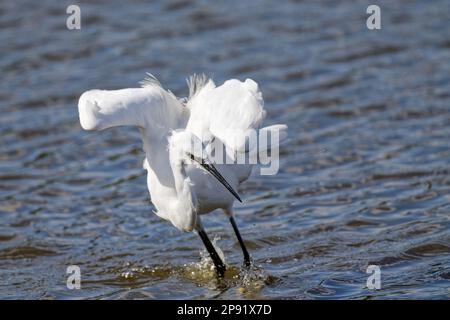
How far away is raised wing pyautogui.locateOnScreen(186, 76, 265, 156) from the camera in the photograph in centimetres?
797

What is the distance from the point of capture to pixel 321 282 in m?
8.18

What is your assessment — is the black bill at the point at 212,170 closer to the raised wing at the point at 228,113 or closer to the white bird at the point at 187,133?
the white bird at the point at 187,133

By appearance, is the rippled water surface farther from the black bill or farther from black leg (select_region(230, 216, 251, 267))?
the black bill

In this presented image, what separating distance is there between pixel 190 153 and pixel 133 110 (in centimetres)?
69

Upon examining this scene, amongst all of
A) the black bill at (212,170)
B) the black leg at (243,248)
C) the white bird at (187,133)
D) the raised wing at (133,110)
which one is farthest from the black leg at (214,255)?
the raised wing at (133,110)

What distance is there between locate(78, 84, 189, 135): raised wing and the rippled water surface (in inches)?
57.6

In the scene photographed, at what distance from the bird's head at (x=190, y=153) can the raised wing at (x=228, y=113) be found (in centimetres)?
23

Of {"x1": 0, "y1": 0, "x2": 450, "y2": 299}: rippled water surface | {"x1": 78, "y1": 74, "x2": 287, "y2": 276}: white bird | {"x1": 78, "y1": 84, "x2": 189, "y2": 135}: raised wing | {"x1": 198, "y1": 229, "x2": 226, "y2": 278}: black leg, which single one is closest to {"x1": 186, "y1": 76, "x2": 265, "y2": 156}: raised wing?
{"x1": 78, "y1": 74, "x2": 287, "y2": 276}: white bird

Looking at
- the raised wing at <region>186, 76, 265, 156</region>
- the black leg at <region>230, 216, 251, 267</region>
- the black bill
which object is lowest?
the black leg at <region>230, 216, 251, 267</region>

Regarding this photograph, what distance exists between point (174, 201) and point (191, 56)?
7046mm

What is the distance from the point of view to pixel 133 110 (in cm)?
793

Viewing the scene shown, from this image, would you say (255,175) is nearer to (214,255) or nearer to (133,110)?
(214,255)

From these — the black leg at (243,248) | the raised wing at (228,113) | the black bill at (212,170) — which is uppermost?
the raised wing at (228,113)

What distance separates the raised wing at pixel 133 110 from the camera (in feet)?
25.0
